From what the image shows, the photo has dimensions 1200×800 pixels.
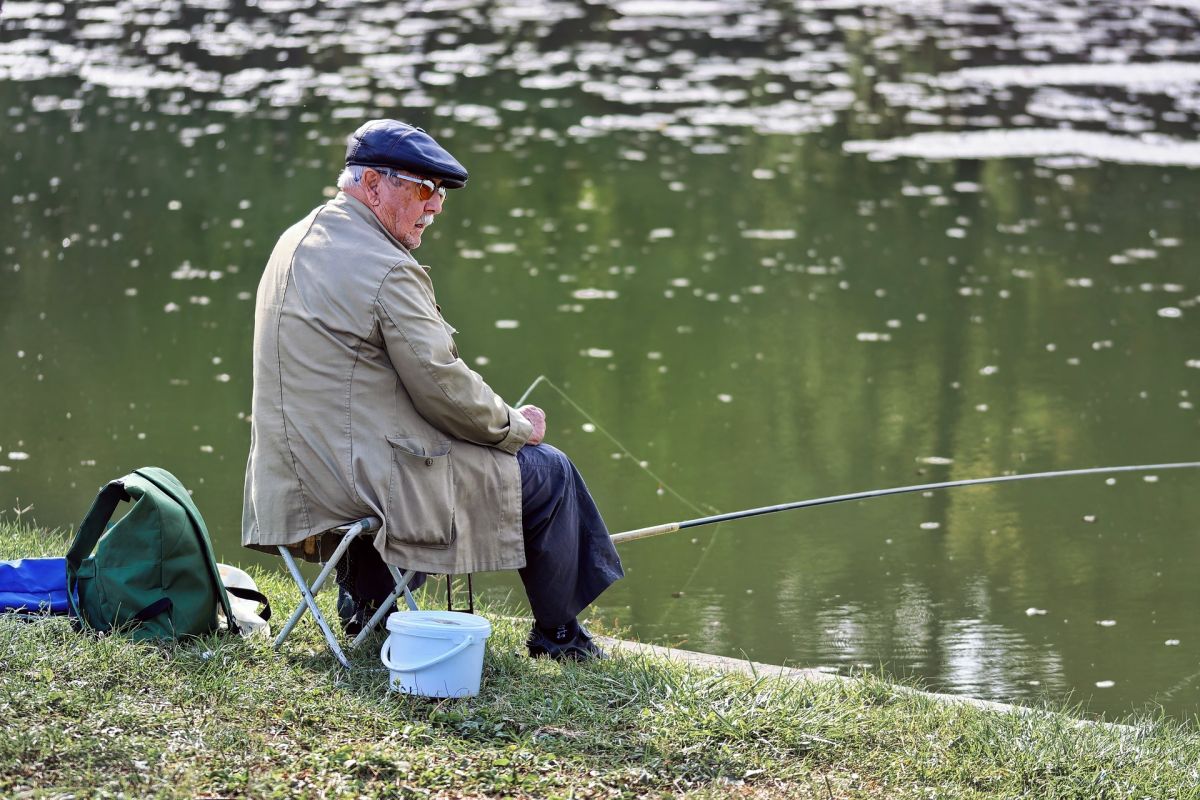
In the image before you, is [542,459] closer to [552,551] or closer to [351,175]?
[552,551]

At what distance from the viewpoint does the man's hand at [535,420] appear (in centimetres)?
371

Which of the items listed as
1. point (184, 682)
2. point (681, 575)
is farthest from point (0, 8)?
point (184, 682)

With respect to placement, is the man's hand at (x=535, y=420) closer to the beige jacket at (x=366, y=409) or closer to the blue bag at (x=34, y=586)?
the beige jacket at (x=366, y=409)

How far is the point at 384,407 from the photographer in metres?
3.51

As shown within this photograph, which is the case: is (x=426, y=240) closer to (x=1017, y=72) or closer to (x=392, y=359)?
(x=392, y=359)

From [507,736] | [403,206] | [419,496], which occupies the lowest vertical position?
[507,736]

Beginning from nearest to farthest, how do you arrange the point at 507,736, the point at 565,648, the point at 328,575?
the point at 507,736, the point at 328,575, the point at 565,648

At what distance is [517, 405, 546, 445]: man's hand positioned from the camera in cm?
371

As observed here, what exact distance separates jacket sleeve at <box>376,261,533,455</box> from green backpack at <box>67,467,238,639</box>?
25.4 inches

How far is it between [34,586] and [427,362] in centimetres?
120

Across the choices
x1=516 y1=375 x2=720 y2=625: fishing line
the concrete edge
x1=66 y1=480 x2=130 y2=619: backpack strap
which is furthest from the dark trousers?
x1=516 y1=375 x2=720 y2=625: fishing line

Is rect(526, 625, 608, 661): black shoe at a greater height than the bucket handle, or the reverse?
the bucket handle

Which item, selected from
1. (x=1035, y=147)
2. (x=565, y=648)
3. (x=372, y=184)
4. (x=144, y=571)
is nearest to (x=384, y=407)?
(x=372, y=184)

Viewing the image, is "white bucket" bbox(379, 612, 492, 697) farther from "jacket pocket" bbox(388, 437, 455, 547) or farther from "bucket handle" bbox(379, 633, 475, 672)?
"jacket pocket" bbox(388, 437, 455, 547)
